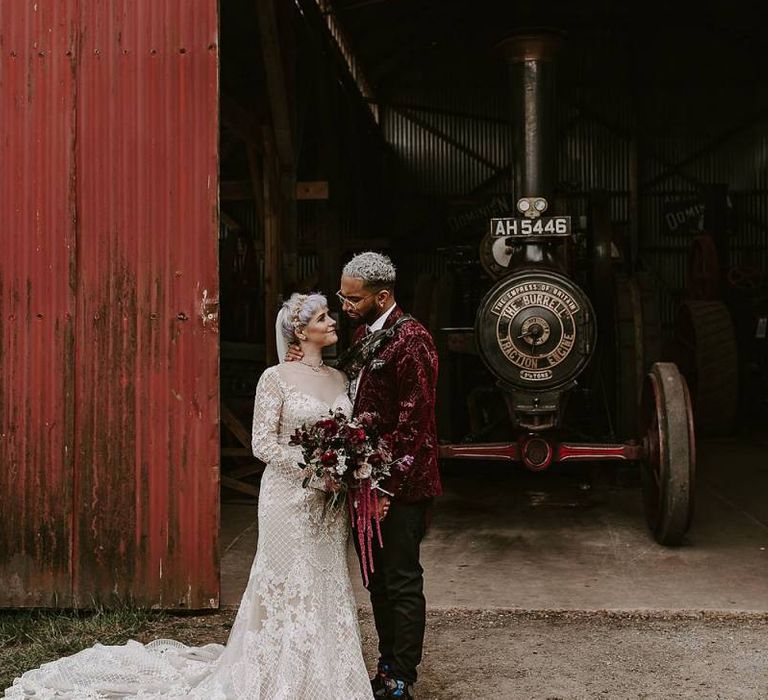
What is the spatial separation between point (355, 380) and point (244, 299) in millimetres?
Result: 6937

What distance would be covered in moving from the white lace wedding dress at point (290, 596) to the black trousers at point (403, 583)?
144mm

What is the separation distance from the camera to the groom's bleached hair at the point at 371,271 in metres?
3.91

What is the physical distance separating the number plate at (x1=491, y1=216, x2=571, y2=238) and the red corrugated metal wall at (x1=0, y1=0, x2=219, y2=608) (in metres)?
2.36

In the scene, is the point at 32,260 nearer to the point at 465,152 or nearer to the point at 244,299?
the point at 244,299

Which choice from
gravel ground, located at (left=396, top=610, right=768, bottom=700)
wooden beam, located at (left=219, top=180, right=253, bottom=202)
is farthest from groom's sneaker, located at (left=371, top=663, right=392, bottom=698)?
wooden beam, located at (left=219, top=180, right=253, bottom=202)

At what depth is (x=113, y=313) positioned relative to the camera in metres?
5.28

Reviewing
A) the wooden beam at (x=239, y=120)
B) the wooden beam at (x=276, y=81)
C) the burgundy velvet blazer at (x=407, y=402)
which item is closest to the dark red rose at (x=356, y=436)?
the burgundy velvet blazer at (x=407, y=402)

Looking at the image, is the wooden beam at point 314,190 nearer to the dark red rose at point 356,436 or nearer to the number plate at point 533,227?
the number plate at point 533,227

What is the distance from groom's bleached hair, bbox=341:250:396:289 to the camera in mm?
3914

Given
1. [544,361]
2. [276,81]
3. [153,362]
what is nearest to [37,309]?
[153,362]

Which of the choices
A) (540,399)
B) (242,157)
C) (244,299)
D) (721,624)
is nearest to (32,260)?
(540,399)

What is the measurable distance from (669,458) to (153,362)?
313 centimetres

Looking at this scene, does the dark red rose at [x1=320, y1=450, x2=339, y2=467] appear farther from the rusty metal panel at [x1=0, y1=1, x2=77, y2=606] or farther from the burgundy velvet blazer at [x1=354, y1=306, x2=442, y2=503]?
the rusty metal panel at [x1=0, y1=1, x2=77, y2=606]

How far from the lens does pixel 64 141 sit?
531 centimetres
